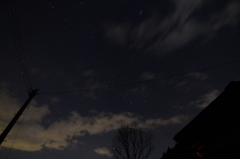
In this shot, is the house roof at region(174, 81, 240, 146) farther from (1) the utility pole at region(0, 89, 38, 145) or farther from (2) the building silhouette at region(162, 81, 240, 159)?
(1) the utility pole at region(0, 89, 38, 145)

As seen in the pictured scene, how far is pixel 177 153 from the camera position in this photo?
12516mm

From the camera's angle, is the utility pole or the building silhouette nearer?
the building silhouette

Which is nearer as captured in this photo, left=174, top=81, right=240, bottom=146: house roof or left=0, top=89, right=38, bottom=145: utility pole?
left=174, top=81, right=240, bottom=146: house roof

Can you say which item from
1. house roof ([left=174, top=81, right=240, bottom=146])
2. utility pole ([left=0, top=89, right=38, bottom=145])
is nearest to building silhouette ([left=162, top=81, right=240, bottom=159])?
house roof ([left=174, top=81, right=240, bottom=146])

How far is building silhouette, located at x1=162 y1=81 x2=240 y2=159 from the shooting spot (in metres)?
3.44

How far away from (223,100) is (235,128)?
110 centimetres

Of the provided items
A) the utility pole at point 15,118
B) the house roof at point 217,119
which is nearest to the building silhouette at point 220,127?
the house roof at point 217,119

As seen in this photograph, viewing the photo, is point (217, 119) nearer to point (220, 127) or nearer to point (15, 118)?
point (220, 127)

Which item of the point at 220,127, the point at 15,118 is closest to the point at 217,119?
the point at 220,127

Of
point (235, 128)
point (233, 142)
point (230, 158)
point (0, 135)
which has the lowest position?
point (230, 158)

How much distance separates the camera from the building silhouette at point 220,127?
344cm

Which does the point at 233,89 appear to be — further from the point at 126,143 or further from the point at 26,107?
the point at 126,143

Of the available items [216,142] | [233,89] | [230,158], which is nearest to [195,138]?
[216,142]

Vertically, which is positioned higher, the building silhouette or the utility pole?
the utility pole
